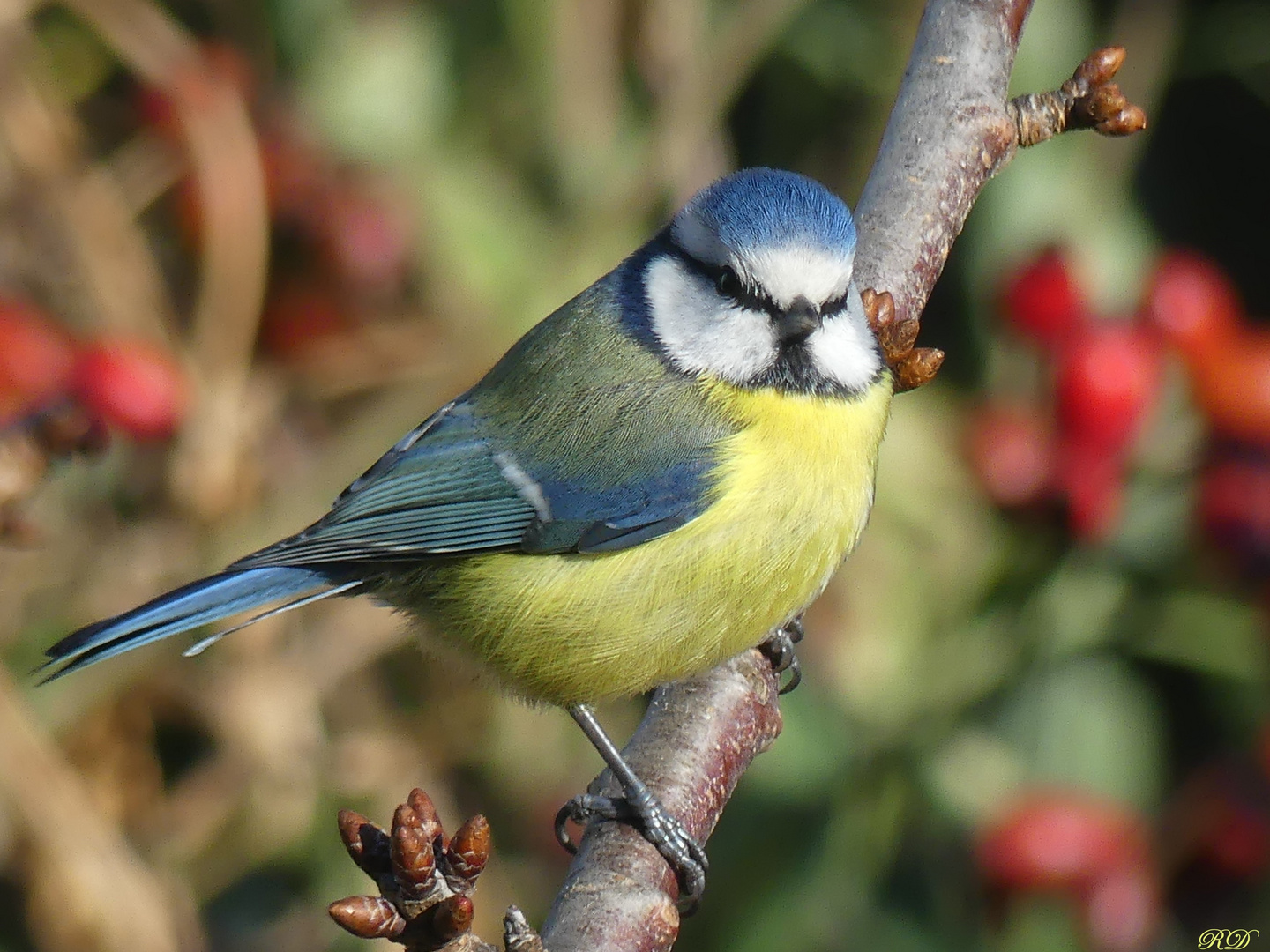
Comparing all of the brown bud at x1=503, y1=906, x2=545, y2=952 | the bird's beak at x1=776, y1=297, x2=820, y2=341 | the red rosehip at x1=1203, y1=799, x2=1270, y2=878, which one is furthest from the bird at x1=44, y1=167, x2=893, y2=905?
the red rosehip at x1=1203, y1=799, x2=1270, y2=878

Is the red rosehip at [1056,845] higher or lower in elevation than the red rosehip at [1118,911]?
higher

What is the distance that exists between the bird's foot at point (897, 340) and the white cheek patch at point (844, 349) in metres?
0.02

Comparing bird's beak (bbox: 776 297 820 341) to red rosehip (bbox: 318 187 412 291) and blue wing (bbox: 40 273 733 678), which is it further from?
red rosehip (bbox: 318 187 412 291)

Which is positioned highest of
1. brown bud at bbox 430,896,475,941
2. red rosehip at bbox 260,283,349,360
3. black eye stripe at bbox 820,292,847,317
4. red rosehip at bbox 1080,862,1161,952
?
red rosehip at bbox 260,283,349,360

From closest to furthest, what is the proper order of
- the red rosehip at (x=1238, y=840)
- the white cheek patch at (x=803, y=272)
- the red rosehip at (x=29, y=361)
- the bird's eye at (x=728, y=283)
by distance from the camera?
the white cheek patch at (x=803, y=272)
the bird's eye at (x=728, y=283)
the red rosehip at (x=29, y=361)
the red rosehip at (x=1238, y=840)

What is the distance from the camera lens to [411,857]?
1.14m

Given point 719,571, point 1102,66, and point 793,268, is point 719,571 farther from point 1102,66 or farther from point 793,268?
point 1102,66

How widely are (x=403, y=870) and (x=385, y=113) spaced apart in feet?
7.13

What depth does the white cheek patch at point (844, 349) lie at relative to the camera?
181 cm

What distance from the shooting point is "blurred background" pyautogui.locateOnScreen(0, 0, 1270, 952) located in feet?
7.61

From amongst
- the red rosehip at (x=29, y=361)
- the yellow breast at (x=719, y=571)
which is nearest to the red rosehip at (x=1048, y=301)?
the yellow breast at (x=719, y=571)

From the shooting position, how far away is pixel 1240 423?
2.22 m

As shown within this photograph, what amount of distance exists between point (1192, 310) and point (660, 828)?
1338 millimetres

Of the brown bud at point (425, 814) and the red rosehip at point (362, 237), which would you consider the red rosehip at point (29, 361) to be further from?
the brown bud at point (425, 814)
